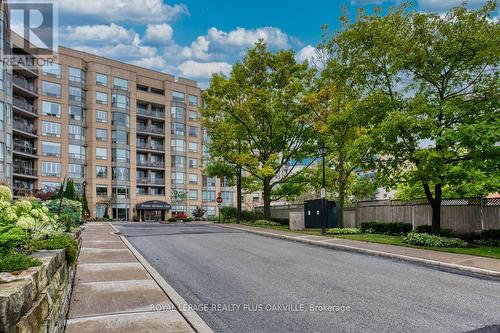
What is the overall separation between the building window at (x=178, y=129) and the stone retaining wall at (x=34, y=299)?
72509 mm

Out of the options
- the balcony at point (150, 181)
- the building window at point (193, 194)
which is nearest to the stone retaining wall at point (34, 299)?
the balcony at point (150, 181)

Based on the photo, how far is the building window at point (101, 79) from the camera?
67.6 meters

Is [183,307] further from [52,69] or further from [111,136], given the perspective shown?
[111,136]

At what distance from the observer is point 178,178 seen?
7675cm

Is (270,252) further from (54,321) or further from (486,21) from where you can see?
(486,21)

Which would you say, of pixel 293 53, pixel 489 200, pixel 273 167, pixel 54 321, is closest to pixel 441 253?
pixel 489 200

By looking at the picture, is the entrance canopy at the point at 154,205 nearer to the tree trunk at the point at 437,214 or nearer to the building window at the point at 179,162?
the building window at the point at 179,162

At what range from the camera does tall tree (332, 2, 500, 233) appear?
49.7ft

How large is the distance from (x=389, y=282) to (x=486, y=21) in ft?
42.5

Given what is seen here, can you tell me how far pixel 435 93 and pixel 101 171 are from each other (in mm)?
59519

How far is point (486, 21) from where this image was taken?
1647cm

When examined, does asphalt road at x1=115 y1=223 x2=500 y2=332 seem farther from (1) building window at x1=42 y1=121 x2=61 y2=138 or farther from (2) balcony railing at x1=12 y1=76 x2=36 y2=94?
(1) building window at x1=42 y1=121 x2=61 y2=138

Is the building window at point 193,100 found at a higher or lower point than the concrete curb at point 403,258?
higher

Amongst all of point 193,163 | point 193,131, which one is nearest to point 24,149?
point 193,163
